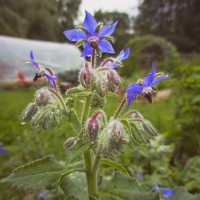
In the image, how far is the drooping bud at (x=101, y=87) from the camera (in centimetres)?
78

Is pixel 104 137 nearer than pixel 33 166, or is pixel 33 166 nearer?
pixel 104 137

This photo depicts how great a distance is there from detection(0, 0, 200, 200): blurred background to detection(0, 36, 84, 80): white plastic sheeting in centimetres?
4

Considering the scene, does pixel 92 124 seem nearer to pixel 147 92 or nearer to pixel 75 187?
pixel 147 92

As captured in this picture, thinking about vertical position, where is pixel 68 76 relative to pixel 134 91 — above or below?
above

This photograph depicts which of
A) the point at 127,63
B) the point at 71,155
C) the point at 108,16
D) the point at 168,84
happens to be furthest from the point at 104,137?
the point at 108,16

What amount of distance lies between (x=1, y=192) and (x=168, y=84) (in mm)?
1527

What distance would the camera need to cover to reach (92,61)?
88 cm

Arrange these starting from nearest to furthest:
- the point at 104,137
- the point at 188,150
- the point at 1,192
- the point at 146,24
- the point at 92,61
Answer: the point at 104,137
the point at 92,61
the point at 1,192
the point at 188,150
the point at 146,24

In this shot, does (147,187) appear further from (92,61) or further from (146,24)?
(146,24)

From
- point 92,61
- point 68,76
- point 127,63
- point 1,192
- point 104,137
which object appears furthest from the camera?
point 68,76

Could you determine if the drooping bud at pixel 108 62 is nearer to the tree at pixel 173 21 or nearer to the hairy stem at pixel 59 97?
the hairy stem at pixel 59 97

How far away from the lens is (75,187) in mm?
960

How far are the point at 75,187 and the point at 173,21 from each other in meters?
27.0

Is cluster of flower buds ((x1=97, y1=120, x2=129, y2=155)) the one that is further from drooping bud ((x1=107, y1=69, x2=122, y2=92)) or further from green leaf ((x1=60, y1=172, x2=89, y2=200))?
green leaf ((x1=60, y1=172, x2=89, y2=200))
